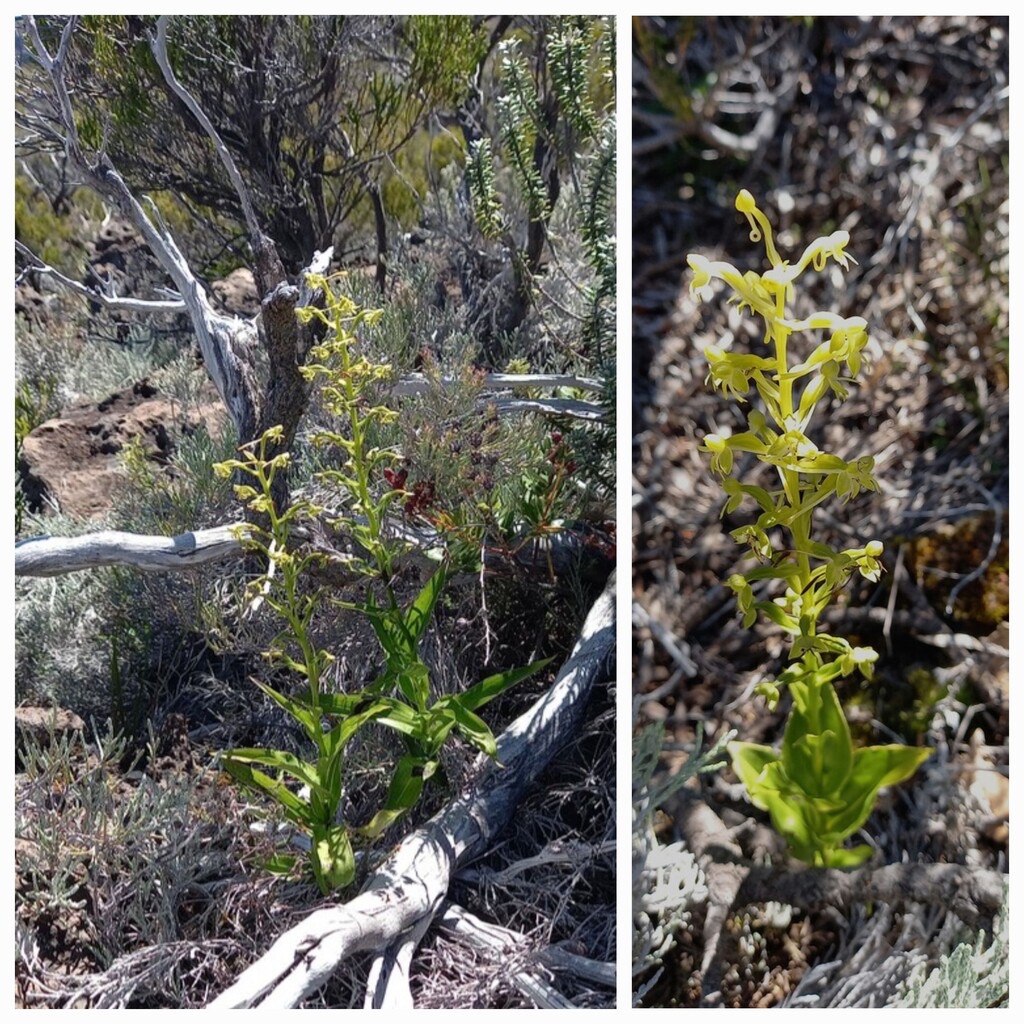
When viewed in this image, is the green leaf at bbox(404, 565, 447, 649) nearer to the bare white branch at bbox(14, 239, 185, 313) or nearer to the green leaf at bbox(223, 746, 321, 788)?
the green leaf at bbox(223, 746, 321, 788)

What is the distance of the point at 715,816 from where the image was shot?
1.32m

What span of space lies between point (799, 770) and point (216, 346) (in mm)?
767

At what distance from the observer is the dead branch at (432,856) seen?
3.50 feet

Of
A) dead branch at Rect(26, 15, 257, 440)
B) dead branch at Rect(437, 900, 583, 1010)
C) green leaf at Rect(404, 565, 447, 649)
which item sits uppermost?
dead branch at Rect(26, 15, 257, 440)

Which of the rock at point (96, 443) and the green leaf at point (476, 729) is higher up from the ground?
the rock at point (96, 443)

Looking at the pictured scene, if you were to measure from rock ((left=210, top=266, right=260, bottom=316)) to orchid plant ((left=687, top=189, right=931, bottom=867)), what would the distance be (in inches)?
19.6

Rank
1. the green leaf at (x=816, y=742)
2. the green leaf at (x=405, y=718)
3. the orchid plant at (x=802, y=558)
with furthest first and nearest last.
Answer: the green leaf at (x=405, y=718) < the green leaf at (x=816, y=742) < the orchid plant at (x=802, y=558)

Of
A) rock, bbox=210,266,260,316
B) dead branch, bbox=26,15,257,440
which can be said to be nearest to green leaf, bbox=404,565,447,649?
dead branch, bbox=26,15,257,440

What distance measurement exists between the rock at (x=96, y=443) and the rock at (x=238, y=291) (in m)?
0.11

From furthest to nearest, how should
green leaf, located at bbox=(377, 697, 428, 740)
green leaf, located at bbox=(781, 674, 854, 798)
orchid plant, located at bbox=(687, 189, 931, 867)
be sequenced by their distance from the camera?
green leaf, located at bbox=(377, 697, 428, 740), green leaf, located at bbox=(781, 674, 854, 798), orchid plant, located at bbox=(687, 189, 931, 867)

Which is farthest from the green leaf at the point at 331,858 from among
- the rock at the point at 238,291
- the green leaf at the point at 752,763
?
the rock at the point at 238,291

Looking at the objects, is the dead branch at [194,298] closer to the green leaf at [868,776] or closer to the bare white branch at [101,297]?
the bare white branch at [101,297]

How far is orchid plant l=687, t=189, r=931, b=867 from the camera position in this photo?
0.87m

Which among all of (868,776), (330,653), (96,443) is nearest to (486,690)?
(330,653)
